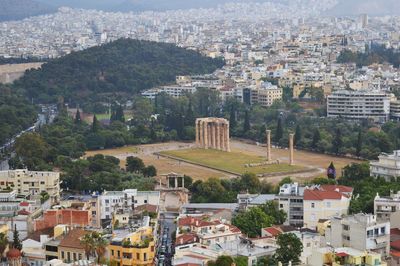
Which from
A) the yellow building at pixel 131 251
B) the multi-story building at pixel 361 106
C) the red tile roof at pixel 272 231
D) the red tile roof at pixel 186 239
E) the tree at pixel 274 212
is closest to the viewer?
the yellow building at pixel 131 251

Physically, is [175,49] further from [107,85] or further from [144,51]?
[107,85]

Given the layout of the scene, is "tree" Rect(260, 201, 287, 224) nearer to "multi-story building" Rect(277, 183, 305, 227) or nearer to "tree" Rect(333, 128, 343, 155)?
"multi-story building" Rect(277, 183, 305, 227)

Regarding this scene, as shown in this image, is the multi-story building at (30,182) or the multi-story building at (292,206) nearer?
the multi-story building at (292,206)

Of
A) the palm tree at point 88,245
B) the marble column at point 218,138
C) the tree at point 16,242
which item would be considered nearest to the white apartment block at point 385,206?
the palm tree at point 88,245

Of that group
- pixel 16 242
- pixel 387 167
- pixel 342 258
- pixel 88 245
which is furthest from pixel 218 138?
pixel 342 258

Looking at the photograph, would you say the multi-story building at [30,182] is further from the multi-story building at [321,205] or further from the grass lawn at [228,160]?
the grass lawn at [228,160]
